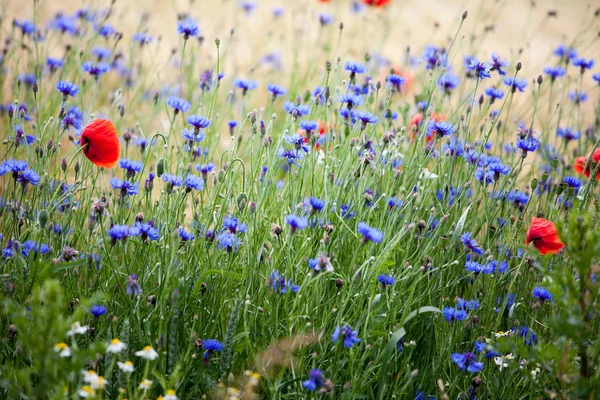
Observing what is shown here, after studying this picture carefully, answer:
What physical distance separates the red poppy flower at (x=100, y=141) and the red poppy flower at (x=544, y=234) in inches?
53.7

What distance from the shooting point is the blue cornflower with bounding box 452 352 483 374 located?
182cm

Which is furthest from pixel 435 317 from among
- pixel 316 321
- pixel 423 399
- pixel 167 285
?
pixel 167 285

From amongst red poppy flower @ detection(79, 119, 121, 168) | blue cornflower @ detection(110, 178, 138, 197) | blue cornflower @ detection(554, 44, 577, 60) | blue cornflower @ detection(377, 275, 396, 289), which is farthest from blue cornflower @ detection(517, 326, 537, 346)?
blue cornflower @ detection(554, 44, 577, 60)

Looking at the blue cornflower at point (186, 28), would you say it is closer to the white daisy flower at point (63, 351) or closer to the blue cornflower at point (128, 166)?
the blue cornflower at point (128, 166)

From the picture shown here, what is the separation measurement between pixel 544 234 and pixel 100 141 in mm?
1454

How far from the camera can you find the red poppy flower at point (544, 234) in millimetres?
2020

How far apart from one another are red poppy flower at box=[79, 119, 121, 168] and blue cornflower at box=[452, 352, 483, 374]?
124 cm

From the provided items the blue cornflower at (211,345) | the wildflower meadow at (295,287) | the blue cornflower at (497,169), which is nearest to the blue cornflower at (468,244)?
the wildflower meadow at (295,287)

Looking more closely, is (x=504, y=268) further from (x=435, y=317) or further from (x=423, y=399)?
(x=423, y=399)

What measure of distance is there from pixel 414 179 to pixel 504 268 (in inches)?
17.7

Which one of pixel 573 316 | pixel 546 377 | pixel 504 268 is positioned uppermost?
pixel 573 316

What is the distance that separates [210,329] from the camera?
1988 millimetres

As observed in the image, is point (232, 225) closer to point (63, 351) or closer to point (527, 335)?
point (63, 351)

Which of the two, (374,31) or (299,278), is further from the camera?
(374,31)
